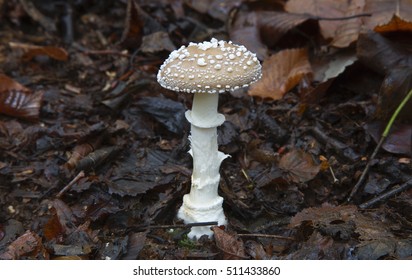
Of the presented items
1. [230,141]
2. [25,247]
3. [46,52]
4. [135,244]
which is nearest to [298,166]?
[230,141]

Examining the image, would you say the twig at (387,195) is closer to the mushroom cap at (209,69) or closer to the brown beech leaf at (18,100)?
the mushroom cap at (209,69)

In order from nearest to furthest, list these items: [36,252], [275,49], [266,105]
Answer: [36,252] < [266,105] < [275,49]

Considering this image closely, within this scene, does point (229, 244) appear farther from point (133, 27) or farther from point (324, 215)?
point (133, 27)

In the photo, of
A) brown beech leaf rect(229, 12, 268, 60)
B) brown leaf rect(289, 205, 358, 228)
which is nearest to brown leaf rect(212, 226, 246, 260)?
brown leaf rect(289, 205, 358, 228)

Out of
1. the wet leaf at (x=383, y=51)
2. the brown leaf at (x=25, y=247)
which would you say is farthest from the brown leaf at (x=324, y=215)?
the brown leaf at (x=25, y=247)

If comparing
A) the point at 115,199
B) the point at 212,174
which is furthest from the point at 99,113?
the point at 212,174
